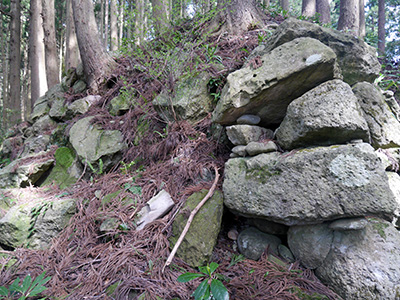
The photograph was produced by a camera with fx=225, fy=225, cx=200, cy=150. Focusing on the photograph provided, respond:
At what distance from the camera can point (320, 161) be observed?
1.98 m

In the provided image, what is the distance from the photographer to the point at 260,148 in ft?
7.77

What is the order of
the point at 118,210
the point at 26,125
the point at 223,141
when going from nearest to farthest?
the point at 118,210 → the point at 223,141 → the point at 26,125

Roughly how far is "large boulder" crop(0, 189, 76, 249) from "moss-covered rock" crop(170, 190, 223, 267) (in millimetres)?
1484

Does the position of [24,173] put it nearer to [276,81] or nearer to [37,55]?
[276,81]

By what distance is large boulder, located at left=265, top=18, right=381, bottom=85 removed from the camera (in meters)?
2.69

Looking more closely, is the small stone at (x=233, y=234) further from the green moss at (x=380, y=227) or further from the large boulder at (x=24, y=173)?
the large boulder at (x=24, y=173)

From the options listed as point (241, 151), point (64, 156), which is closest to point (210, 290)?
point (241, 151)

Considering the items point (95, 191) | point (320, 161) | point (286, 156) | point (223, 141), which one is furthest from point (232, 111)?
point (95, 191)

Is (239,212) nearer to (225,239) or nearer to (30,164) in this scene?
(225,239)

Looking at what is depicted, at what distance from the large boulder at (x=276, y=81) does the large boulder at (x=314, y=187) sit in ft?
2.18

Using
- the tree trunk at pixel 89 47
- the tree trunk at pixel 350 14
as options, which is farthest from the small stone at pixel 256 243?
the tree trunk at pixel 350 14

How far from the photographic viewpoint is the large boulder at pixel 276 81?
90.7 inches

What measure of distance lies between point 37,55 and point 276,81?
8879mm

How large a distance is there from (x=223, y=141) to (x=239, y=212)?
1055mm
